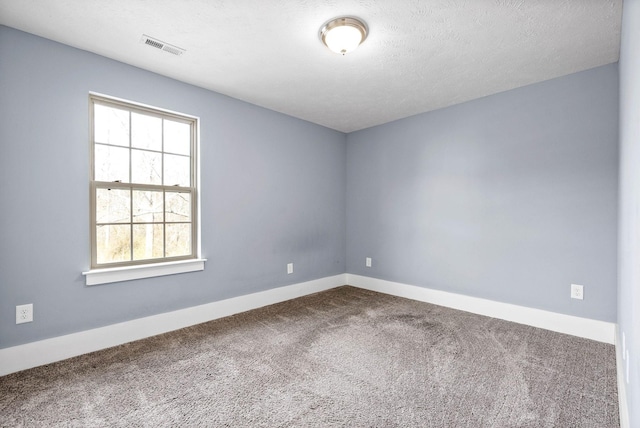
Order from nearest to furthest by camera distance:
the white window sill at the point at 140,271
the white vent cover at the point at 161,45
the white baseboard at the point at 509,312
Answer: the white vent cover at the point at 161,45 < the white window sill at the point at 140,271 < the white baseboard at the point at 509,312

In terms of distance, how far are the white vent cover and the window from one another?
0.65 m

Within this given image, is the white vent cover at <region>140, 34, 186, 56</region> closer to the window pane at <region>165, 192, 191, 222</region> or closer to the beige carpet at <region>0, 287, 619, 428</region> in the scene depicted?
the window pane at <region>165, 192, 191, 222</region>

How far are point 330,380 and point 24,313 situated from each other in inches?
90.2

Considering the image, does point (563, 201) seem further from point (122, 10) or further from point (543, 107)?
point (122, 10)

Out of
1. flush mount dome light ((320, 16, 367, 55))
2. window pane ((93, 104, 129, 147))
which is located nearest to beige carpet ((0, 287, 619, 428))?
window pane ((93, 104, 129, 147))

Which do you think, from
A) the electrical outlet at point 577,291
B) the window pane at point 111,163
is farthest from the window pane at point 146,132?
the electrical outlet at point 577,291

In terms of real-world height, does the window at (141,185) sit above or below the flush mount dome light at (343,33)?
below

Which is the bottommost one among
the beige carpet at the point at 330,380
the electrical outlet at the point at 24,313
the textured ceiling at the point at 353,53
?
the beige carpet at the point at 330,380

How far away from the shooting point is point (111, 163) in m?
2.72

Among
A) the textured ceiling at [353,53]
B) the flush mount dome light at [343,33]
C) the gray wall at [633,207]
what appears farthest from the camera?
the flush mount dome light at [343,33]

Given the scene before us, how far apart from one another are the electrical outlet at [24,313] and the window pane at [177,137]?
1.67 meters

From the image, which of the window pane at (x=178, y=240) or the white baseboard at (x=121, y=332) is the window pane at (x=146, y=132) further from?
the white baseboard at (x=121, y=332)

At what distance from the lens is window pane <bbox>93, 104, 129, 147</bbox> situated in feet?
8.71

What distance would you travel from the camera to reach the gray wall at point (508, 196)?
279 cm
